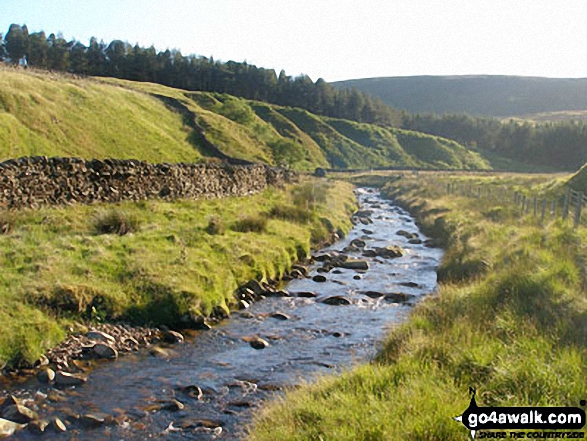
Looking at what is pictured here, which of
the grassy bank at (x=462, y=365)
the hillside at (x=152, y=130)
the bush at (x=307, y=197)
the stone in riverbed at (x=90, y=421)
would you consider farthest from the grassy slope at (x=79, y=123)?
the grassy bank at (x=462, y=365)

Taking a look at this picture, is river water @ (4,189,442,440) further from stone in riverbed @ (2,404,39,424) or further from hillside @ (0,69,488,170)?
hillside @ (0,69,488,170)

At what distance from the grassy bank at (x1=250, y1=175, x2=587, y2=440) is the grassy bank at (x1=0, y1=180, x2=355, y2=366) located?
614 cm

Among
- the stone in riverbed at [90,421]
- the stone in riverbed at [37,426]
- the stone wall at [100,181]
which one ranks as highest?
the stone wall at [100,181]

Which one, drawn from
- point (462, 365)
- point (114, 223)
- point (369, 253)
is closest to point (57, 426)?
point (462, 365)

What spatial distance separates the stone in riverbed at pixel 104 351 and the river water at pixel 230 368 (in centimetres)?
25

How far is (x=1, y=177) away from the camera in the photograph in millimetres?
17906

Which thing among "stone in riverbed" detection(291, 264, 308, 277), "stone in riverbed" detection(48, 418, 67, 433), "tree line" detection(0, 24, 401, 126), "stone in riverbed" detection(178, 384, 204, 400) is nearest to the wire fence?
"stone in riverbed" detection(291, 264, 308, 277)

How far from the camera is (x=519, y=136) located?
144 metres

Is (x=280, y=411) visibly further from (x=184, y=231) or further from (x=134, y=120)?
(x=134, y=120)

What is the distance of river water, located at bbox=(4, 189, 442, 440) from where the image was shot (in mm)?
9516

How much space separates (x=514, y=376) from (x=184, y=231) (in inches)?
581

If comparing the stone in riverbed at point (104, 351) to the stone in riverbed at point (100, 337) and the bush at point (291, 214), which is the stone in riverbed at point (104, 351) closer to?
the stone in riverbed at point (100, 337)

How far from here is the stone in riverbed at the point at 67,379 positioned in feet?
35.2

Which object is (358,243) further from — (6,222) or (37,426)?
(37,426)
